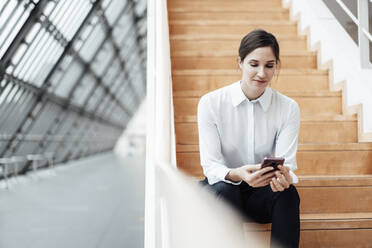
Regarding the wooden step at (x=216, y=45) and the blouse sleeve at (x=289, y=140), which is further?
the wooden step at (x=216, y=45)

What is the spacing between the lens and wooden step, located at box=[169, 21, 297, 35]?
4.27 m

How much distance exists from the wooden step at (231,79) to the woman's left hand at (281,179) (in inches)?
64.4

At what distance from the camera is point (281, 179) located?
177cm

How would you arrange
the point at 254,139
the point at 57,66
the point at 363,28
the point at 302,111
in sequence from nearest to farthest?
the point at 254,139, the point at 363,28, the point at 302,111, the point at 57,66

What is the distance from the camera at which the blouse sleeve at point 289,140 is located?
2018mm

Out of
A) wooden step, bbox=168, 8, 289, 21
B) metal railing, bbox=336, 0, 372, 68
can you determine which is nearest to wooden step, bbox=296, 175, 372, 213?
metal railing, bbox=336, 0, 372, 68

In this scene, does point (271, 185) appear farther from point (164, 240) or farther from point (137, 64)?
point (137, 64)

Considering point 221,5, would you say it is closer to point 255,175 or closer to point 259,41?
point 259,41

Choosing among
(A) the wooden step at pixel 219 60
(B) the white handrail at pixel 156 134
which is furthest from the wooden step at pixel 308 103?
(B) the white handrail at pixel 156 134

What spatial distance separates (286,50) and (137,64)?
1823 cm

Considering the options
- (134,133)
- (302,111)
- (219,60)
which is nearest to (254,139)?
(302,111)

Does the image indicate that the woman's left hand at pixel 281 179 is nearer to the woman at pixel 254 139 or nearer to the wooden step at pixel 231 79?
the woman at pixel 254 139

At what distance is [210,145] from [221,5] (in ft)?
10.8

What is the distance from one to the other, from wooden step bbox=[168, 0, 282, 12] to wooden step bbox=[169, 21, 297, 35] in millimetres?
502
